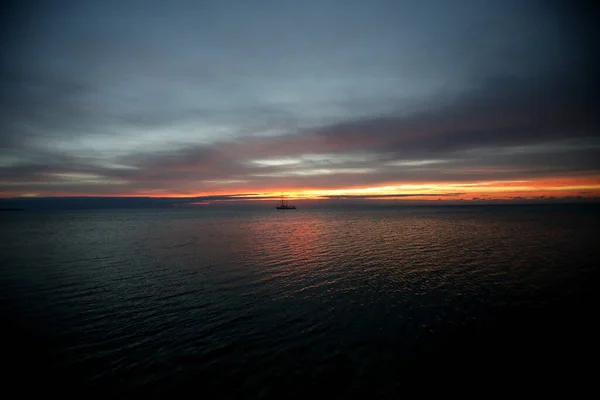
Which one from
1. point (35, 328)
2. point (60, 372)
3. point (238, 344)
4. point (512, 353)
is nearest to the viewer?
point (60, 372)

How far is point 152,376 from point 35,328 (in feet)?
40.3

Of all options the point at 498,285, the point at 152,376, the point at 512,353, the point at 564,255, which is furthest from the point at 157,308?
the point at 564,255

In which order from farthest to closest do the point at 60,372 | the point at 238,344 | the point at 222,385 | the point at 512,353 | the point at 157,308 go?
the point at 157,308
the point at 238,344
the point at 512,353
the point at 60,372
the point at 222,385

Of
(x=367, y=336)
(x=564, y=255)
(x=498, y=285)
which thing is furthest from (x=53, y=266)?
(x=564, y=255)

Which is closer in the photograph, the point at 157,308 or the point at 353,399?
the point at 353,399

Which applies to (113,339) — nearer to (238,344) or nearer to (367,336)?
(238,344)

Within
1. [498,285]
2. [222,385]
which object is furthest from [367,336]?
[498,285]

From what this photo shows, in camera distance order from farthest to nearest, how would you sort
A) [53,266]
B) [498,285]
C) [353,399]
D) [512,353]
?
1. [53,266]
2. [498,285]
3. [512,353]
4. [353,399]

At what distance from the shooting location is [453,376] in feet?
43.3

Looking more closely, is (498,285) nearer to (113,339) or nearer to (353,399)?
(353,399)

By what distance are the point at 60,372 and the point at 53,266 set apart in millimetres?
31940

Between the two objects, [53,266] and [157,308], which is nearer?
[157,308]

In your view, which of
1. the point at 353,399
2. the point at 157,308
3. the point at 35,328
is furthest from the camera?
the point at 157,308

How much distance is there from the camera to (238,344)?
1634 centimetres
